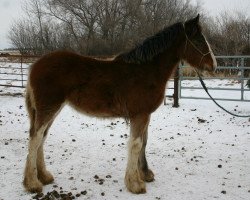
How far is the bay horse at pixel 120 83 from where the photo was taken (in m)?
4.31

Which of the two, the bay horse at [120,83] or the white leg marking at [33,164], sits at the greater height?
the bay horse at [120,83]

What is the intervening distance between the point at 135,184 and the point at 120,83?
135 cm

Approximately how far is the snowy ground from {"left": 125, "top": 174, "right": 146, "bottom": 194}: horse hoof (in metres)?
0.09

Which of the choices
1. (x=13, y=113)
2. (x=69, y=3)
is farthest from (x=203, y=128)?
(x=69, y=3)

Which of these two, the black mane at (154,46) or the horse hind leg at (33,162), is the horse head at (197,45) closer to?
the black mane at (154,46)

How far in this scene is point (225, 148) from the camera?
245 inches

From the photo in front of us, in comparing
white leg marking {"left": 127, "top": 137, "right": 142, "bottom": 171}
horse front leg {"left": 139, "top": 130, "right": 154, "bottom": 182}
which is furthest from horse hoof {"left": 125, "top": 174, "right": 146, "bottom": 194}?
horse front leg {"left": 139, "top": 130, "right": 154, "bottom": 182}

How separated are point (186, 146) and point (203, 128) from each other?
1578 millimetres

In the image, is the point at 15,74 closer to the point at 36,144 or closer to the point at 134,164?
the point at 36,144

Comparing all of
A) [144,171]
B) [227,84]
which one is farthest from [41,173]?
[227,84]

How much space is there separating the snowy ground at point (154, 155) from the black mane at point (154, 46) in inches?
44.6

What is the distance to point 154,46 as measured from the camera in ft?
14.6

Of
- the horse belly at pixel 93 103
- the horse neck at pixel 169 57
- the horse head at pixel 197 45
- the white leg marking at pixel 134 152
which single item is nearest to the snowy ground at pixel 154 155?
the white leg marking at pixel 134 152

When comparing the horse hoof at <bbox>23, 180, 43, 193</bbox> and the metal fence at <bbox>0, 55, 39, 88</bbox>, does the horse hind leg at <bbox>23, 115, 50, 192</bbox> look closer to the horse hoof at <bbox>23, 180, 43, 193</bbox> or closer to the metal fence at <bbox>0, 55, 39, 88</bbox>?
the horse hoof at <bbox>23, 180, 43, 193</bbox>
